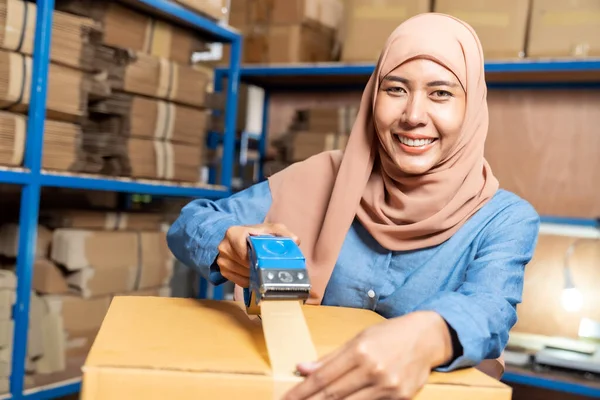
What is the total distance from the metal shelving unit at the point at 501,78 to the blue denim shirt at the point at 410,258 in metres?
1.23

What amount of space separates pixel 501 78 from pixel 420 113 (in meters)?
1.63

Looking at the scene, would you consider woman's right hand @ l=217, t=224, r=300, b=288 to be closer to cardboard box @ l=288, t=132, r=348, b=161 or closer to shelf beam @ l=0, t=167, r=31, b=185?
shelf beam @ l=0, t=167, r=31, b=185

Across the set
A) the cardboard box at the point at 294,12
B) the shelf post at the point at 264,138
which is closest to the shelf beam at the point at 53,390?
the shelf post at the point at 264,138

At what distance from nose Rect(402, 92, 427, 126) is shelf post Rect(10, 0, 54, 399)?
1183mm

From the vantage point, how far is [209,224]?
3.91 ft

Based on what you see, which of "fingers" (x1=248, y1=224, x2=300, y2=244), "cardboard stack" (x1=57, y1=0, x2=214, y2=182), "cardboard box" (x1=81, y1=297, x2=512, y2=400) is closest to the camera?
"cardboard box" (x1=81, y1=297, x2=512, y2=400)

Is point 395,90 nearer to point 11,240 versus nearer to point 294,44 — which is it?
point 11,240

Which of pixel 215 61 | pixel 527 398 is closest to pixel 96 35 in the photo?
pixel 215 61

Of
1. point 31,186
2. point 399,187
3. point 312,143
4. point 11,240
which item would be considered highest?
point 312,143

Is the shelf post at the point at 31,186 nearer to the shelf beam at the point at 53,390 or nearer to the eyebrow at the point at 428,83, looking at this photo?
the shelf beam at the point at 53,390

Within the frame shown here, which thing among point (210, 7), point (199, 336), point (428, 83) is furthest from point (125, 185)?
point (199, 336)

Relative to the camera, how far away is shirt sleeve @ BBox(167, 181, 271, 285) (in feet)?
3.73

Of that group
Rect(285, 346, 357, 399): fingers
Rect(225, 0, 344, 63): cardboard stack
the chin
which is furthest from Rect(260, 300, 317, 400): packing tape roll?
Rect(225, 0, 344, 63): cardboard stack

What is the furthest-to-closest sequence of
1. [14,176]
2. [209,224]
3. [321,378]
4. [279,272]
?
[14,176]
[209,224]
[279,272]
[321,378]
